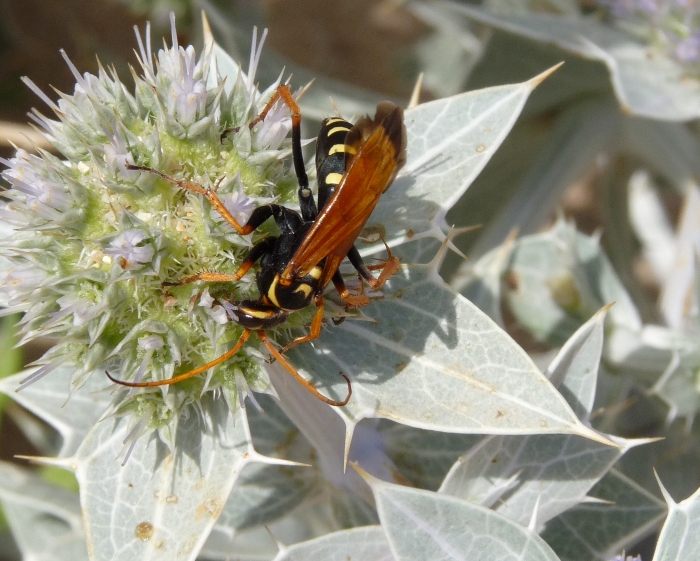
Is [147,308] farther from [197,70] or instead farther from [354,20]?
[354,20]

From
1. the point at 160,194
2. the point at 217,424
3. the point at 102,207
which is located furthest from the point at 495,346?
the point at 102,207

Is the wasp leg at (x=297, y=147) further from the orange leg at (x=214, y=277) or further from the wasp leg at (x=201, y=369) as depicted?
the wasp leg at (x=201, y=369)

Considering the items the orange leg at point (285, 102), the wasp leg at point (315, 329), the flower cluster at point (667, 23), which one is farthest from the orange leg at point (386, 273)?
the flower cluster at point (667, 23)

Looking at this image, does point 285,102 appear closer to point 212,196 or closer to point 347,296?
point 212,196

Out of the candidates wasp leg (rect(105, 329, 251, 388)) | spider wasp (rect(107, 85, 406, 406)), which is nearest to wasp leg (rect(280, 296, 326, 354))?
spider wasp (rect(107, 85, 406, 406))

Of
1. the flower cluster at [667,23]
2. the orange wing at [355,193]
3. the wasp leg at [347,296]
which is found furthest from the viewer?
the flower cluster at [667,23]

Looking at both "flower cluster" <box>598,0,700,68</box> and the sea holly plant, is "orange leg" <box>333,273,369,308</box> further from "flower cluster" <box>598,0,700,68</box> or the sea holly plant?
"flower cluster" <box>598,0,700,68</box>
